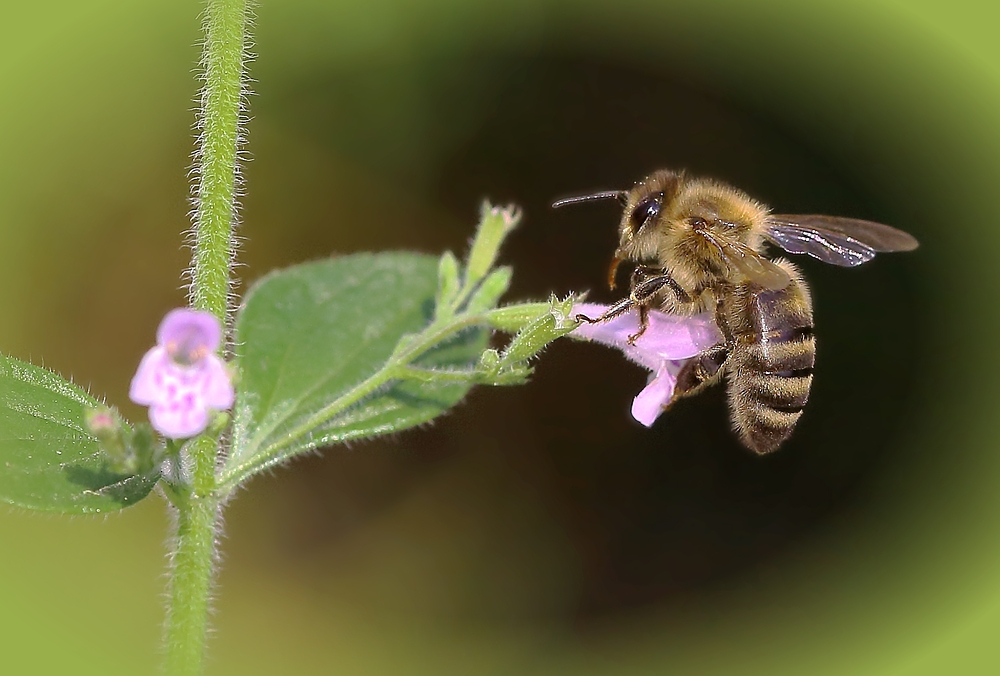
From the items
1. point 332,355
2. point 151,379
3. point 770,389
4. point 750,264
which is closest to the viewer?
point 151,379

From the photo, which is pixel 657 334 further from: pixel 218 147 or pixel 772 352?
pixel 218 147

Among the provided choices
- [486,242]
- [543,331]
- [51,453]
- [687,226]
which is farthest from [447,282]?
[51,453]

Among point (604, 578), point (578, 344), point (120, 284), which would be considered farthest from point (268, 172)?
point (604, 578)

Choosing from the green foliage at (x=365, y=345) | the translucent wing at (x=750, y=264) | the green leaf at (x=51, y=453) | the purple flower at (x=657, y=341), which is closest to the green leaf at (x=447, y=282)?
the green foliage at (x=365, y=345)

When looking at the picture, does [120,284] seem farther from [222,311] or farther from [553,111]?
[222,311]

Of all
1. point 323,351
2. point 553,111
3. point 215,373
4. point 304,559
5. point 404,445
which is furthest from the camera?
point 553,111

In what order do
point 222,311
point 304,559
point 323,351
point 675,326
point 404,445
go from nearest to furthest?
1. point 222,311
2. point 675,326
3. point 323,351
4. point 304,559
5. point 404,445
